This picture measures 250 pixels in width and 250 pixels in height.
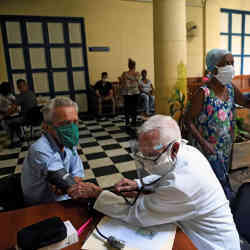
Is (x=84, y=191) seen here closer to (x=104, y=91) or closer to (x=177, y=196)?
(x=177, y=196)

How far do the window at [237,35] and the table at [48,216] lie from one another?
9.11 metres

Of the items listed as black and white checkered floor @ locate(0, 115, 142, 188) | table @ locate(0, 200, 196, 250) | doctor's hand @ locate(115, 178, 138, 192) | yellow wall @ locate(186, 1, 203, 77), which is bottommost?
black and white checkered floor @ locate(0, 115, 142, 188)

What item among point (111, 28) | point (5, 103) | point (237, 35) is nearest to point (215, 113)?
point (5, 103)

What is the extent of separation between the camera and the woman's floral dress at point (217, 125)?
1.79 metres

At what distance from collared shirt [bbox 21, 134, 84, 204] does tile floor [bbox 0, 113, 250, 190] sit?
4.87ft

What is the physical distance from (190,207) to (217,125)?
1007 mm

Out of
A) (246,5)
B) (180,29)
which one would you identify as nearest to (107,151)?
(180,29)

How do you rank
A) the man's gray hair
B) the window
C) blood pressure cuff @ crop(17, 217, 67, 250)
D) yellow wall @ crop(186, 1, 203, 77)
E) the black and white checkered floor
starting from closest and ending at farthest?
blood pressure cuff @ crop(17, 217, 67, 250)
the man's gray hair
the black and white checkered floor
yellow wall @ crop(186, 1, 203, 77)
the window

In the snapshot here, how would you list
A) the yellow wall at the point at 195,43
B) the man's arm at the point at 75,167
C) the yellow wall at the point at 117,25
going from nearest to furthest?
the man's arm at the point at 75,167, the yellow wall at the point at 117,25, the yellow wall at the point at 195,43

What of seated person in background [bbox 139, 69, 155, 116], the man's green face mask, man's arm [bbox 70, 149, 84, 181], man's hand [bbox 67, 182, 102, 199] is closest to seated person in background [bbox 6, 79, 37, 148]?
seated person in background [bbox 139, 69, 155, 116]

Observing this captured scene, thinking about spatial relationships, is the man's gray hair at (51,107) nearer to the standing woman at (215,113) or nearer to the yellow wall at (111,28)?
the standing woman at (215,113)

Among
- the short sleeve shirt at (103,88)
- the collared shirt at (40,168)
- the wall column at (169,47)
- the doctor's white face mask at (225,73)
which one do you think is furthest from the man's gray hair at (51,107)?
the short sleeve shirt at (103,88)

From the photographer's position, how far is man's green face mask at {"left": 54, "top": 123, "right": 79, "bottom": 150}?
149 centimetres

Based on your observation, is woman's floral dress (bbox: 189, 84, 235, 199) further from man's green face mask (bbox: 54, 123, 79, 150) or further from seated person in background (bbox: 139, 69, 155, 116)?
seated person in background (bbox: 139, 69, 155, 116)
